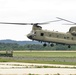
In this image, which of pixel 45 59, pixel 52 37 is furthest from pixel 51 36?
pixel 45 59

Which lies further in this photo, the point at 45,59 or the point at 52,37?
the point at 52,37

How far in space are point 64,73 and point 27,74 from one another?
481 cm

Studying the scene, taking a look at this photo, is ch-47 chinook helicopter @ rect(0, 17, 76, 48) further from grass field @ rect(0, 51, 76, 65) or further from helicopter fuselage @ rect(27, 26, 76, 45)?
grass field @ rect(0, 51, 76, 65)

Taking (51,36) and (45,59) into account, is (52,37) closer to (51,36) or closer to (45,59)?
(51,36)

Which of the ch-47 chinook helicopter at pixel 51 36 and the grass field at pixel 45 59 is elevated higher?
the ch-47 chinook helicopter at pixel 51 36

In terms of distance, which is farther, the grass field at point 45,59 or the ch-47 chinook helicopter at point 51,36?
the ch-47 chinook helicopter at point 51,36

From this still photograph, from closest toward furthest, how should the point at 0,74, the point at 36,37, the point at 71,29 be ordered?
the point at 0,74 → the point at 36,37 → the point at 71,29

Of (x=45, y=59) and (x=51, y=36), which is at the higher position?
(x=51, y=36)

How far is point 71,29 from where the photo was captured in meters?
108

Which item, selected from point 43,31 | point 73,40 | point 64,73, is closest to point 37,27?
point 43,31

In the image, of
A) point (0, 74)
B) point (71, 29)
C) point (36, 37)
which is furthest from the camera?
point (71, 29)

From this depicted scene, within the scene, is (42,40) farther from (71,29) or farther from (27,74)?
(27,74)

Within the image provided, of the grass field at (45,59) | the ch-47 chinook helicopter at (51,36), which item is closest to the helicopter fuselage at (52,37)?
the ch-47 chinook helicopter at (51,36)

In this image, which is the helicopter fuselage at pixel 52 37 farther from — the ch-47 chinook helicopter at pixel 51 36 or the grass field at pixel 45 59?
the grass field at pixel 45 59
